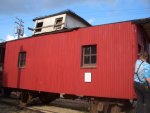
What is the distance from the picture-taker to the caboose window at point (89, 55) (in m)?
11.8

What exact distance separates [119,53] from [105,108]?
7.73 ft

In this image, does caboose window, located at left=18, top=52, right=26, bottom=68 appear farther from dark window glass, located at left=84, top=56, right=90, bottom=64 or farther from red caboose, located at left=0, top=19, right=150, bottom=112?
dark window glass, located at left=84, top=56, right=90, bottom=64

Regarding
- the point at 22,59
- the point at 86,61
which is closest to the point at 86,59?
the point at 86,61

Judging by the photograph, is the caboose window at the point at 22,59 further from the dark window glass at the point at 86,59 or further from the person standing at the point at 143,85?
the person standing at the point at 143,85

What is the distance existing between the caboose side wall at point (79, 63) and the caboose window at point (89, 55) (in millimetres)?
191

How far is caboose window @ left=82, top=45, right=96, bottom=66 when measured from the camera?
1179 centimetres

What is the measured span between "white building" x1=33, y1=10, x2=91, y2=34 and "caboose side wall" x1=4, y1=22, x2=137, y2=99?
5.13 metres

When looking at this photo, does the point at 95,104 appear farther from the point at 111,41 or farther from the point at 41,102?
the point at 41,102

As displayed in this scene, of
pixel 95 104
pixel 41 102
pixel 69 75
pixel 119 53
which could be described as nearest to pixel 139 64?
pixel 119 53

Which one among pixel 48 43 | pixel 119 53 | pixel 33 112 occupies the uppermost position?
pixel 48 43

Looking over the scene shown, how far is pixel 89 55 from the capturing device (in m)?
12.0

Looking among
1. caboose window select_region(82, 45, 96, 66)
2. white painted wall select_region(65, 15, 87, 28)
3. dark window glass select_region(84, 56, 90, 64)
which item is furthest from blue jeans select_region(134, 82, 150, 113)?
white painted wall select_region(65, 15, 87, 28)

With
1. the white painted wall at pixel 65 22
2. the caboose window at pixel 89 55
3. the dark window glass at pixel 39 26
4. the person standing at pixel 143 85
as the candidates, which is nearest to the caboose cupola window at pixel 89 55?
the caboose window at pixel 89 55

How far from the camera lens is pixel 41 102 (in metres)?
15.5
